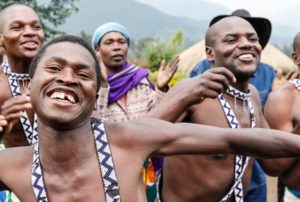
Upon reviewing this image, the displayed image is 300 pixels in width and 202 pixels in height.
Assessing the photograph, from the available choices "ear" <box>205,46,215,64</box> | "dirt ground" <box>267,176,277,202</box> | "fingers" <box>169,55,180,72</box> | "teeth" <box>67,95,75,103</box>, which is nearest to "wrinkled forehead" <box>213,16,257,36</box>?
"ear" <box>205,46,215,64</box>

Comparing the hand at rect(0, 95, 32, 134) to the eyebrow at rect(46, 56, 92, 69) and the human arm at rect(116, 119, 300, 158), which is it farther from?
the human arm at rect(116, 119, 300, 158)

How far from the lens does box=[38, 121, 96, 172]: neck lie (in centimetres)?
260

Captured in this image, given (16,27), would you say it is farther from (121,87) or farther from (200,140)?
(200,140)

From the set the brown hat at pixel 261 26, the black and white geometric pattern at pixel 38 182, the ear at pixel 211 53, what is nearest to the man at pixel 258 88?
the brown hat at pixel 261 26

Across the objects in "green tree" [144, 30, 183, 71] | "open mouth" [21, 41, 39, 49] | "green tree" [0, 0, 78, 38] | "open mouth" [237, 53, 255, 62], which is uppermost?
"green tree" [0, 0, 78, 38]

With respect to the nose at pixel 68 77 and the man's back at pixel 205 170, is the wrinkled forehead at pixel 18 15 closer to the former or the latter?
the man's back at pixel 205 170

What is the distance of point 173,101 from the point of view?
10.2 feet

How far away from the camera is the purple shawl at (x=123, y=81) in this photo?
546cm

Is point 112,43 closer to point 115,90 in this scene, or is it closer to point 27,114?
point 115,90

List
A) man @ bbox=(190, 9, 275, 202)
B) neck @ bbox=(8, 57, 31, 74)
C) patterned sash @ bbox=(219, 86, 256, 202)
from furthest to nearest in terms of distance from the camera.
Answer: neck @ bbox=(8, 57, 31, 74)
man @ bbox=(190, 9, 275, 202)
patterned sash @ bbox=(219, 86, 256, 202)

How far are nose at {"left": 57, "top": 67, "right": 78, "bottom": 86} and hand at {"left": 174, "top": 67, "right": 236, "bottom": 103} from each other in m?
0.74

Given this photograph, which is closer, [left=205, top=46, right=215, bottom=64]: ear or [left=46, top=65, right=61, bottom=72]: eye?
[left=46, top=65, right=61, bottom=72]: eye

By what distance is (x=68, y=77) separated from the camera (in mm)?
2529

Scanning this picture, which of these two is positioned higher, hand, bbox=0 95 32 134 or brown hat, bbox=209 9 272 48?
brown hat, bbox=209 9 272 48
